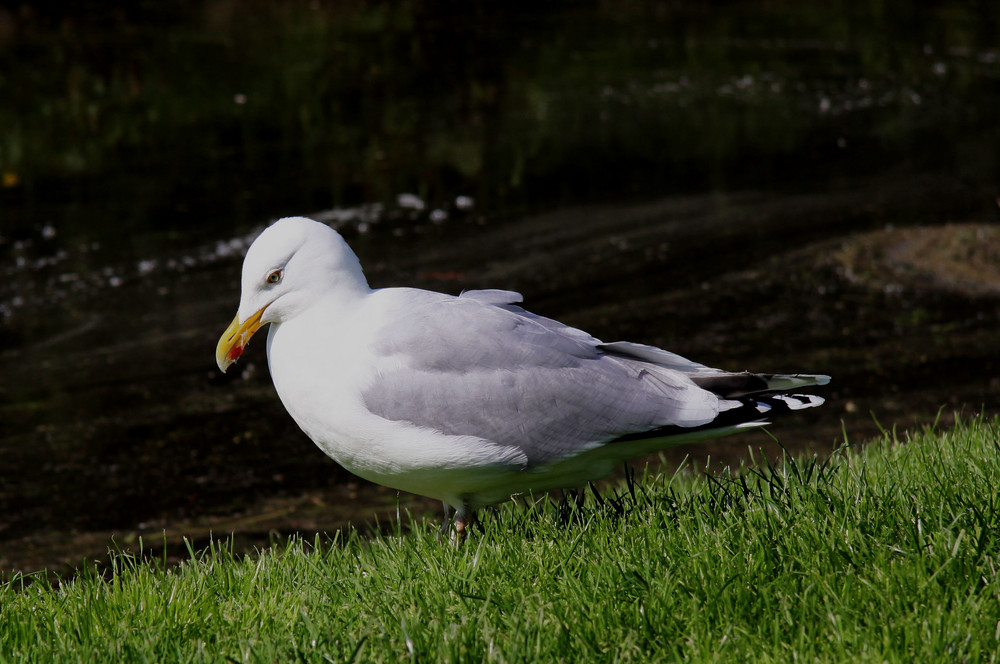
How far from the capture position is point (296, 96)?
13.9 metres

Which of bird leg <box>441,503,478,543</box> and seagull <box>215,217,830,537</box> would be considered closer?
→ seagull <box>215,217,830,537</box>

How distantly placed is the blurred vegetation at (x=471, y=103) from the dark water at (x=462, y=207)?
0.05 m

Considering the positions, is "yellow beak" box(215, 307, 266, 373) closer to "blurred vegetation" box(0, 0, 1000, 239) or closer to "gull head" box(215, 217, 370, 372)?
"gull head" box(215, 217, 370, 372)

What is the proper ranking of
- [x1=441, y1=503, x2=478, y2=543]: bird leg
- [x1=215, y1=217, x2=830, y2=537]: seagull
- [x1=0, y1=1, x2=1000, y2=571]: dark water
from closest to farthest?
[x1=215, y1=217, x2=830, y2=537]: seagull → [x1=441, y1=503, x2=478, y2=543]: bird leg → [x1=0, y1=1, x2=1000, y2=571]: dark water

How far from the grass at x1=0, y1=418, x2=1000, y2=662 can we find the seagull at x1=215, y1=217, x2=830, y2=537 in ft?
0.73

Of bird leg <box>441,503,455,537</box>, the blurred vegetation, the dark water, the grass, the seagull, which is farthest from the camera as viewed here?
the blurred vegetation

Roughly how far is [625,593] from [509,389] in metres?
0.93

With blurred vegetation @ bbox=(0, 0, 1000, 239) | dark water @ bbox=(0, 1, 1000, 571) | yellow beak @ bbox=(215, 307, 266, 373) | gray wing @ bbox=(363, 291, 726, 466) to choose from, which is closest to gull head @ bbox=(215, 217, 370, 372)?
yellow beak @ bbox=(215, 307, 266, 373)

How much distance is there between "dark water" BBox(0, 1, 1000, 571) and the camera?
6402 mm

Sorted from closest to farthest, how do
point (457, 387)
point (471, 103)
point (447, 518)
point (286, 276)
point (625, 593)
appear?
point (625, 593), point (457, 387), point (286, 276), point (447, 518), point (471, 103)

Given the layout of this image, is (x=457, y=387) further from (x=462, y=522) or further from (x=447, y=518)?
(x=447, y=518)

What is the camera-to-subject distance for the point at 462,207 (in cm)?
1048

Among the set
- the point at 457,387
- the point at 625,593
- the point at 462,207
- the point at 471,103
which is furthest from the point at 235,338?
the point at 471,103

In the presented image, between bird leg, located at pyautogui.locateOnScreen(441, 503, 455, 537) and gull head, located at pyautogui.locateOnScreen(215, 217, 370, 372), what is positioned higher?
gull head, located at pyautogui.locateOnScreen(215, 217, 370, 372)
